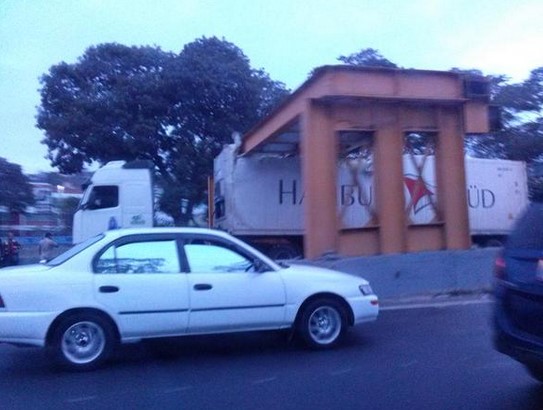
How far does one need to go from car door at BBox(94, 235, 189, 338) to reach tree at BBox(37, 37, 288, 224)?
73.6ft

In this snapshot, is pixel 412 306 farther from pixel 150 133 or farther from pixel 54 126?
pixel 54 126

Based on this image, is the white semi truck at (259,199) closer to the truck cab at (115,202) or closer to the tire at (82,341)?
the truck cab at (115,202)

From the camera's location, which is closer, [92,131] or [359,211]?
[359,211]

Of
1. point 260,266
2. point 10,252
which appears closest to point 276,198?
point 10,252

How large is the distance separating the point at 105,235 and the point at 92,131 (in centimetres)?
2506

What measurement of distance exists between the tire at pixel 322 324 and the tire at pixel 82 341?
2.19m

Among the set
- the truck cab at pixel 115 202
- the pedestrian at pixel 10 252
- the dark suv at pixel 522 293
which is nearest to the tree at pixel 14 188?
the pedestrian at pixel 10 252

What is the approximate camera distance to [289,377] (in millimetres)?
7016

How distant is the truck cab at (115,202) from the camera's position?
715 inches

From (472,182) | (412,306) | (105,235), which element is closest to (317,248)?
(412,306)

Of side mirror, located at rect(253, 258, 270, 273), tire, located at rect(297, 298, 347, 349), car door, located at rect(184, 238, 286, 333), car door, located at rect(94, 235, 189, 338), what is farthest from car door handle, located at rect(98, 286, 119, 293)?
tire, located at rect(297, 298, 347, 349)

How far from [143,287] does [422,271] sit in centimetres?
669

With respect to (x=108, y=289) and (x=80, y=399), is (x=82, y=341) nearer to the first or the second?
(x=108, y=289)

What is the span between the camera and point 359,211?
65.9ft
